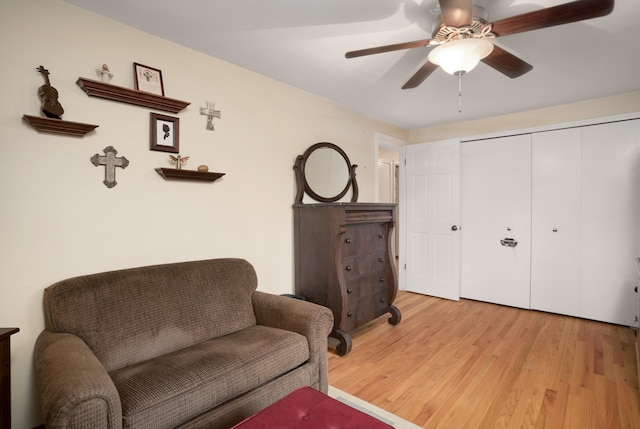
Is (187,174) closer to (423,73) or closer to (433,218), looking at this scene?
(423,73)

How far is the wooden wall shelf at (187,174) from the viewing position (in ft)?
6.59

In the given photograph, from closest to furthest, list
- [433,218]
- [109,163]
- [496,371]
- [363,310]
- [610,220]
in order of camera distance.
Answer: [109,163], [496,371], [363,310], [610,220], [433,218]

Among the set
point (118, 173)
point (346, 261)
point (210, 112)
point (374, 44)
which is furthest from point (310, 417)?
point (374, 44)

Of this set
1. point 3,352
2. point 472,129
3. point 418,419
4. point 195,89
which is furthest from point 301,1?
point 472,129

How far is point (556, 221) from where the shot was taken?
3389mm

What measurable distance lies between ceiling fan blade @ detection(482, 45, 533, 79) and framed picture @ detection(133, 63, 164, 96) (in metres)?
2.02

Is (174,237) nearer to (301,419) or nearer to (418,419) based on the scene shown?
(301,419)

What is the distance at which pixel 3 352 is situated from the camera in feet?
4.28

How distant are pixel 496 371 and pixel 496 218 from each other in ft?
6.75

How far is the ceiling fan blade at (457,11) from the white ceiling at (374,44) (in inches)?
13.0

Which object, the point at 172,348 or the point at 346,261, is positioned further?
the point at 346,261

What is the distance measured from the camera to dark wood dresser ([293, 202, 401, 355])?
2.53 metres

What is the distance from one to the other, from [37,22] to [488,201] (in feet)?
14.0

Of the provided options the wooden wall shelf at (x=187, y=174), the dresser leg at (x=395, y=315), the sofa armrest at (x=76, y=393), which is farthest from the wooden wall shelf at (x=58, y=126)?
the dresser leg at (x=395, y=315)
